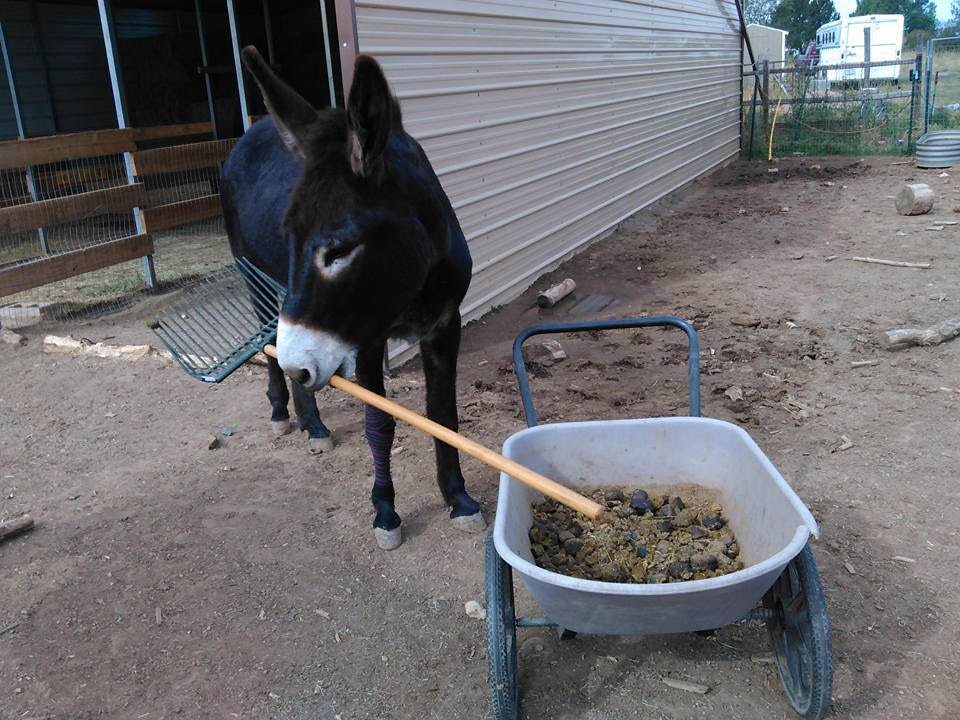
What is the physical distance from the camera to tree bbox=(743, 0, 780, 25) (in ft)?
210

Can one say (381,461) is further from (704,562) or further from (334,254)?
(704,562)

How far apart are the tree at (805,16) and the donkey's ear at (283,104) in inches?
2365

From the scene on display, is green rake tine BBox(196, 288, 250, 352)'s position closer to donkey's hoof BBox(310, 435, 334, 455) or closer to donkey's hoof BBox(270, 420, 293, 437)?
donkey's hoof BBox(270, 420, 293, 437)

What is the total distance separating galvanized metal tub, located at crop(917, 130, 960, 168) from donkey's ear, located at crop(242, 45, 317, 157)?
13.0m

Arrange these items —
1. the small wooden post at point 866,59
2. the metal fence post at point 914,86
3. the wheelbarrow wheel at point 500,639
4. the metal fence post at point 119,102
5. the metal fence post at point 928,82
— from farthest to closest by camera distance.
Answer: the small wooden post at point 866,59
the metal fence post at point 914,86
the metal fence post at point 928,82
the metal fence post at point 119,102
the wheelbarrow wheel at point 500,639

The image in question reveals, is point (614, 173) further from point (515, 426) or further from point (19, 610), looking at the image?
point (19, 610)

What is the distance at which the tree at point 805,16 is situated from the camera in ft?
177

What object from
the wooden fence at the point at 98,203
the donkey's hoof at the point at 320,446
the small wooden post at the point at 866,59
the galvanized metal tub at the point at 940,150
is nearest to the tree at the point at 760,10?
the small wooden post at the point at 866,59

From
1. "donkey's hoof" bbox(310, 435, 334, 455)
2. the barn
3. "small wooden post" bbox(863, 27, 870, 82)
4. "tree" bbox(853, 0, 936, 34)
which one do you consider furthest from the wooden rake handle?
"tree" bbox(853, 0, 936, 34)

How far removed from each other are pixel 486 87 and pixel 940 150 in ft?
31.7

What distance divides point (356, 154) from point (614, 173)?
305 inches

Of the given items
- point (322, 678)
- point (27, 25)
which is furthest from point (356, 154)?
point (27, 25)

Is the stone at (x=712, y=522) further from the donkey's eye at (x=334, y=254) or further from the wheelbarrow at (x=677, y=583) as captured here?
the donkey's eye at (x=334, y=254)

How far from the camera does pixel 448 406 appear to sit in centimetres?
318
